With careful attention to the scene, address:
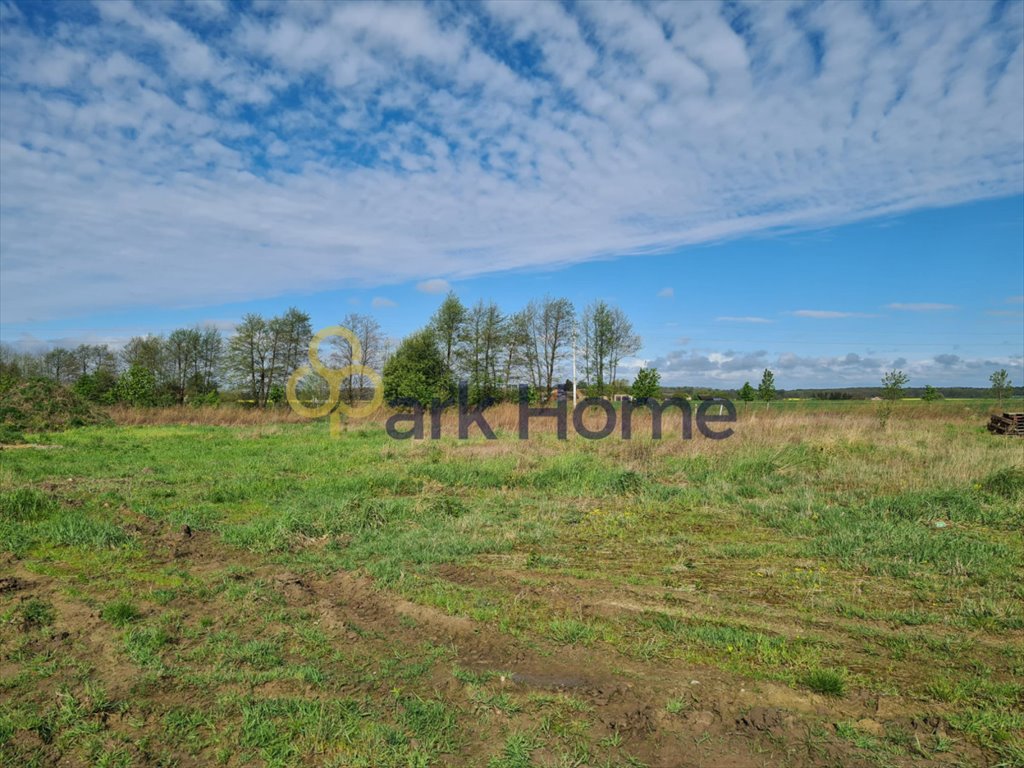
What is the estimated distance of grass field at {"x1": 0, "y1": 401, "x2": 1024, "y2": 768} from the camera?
317 cm

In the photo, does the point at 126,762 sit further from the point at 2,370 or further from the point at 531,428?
the point at 2,370

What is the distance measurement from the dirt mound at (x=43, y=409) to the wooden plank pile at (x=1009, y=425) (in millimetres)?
38239

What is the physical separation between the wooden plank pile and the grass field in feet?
49.6

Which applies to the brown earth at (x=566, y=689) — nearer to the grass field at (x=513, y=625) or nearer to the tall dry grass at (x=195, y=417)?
the grass field at (x=513, y=625)

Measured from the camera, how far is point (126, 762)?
9.70 ft

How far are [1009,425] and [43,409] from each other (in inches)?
1597

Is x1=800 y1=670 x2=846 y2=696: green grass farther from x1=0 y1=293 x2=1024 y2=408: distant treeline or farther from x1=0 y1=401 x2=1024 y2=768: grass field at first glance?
x1=0 y1=293 x2=1024 y2=408: distant treeline

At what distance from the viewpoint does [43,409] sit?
86.4 ft

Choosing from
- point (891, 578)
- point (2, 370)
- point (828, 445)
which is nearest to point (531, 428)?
point (828, 445)

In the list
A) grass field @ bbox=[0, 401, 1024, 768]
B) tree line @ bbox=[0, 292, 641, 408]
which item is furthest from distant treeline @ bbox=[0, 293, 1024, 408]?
grass field @ bbox=[0, 401, 1024, 768]

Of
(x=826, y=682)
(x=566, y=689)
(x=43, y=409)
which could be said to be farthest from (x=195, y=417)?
(x=826, y=682)

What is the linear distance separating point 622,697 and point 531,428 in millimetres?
20243

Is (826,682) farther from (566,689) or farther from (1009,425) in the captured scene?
(1009,425)

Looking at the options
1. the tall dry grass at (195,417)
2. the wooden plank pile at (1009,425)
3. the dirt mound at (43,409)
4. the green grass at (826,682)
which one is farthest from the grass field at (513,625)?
the tall dry grass at (195,417)
